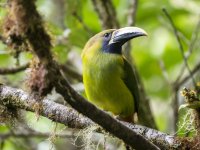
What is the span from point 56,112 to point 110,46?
4.21ft

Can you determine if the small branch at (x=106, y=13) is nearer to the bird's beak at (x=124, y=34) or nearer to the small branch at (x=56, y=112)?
the bird's beak at (x=124, y=34)

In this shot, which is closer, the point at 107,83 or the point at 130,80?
the point at 107,83

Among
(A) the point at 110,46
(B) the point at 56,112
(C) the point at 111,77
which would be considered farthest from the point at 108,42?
(B) the point at 56,112

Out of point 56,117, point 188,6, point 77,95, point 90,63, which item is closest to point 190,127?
point 56,117

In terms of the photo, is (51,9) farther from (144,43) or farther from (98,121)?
(98,121)

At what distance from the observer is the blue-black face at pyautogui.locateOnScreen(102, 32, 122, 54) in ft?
13.1

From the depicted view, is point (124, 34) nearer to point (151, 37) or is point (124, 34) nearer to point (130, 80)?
point (130, 80)

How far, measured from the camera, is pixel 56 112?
9.30 ft

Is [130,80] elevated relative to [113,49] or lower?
lower

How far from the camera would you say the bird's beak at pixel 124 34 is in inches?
136

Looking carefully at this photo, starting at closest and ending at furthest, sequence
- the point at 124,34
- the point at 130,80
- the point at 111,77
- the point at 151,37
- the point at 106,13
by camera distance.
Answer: the point at 124,34, the point at 111,77, the point at 130,80, the point at 106,13, the point at 151,37

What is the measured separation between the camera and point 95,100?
12.8 ft

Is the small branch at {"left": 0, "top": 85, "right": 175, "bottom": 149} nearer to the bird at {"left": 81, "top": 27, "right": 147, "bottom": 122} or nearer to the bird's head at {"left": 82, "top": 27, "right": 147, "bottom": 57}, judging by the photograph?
the bird at {"left": 81, "top": 27, "right": 147, "bottom": 122}

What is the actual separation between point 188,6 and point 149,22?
0.58m
